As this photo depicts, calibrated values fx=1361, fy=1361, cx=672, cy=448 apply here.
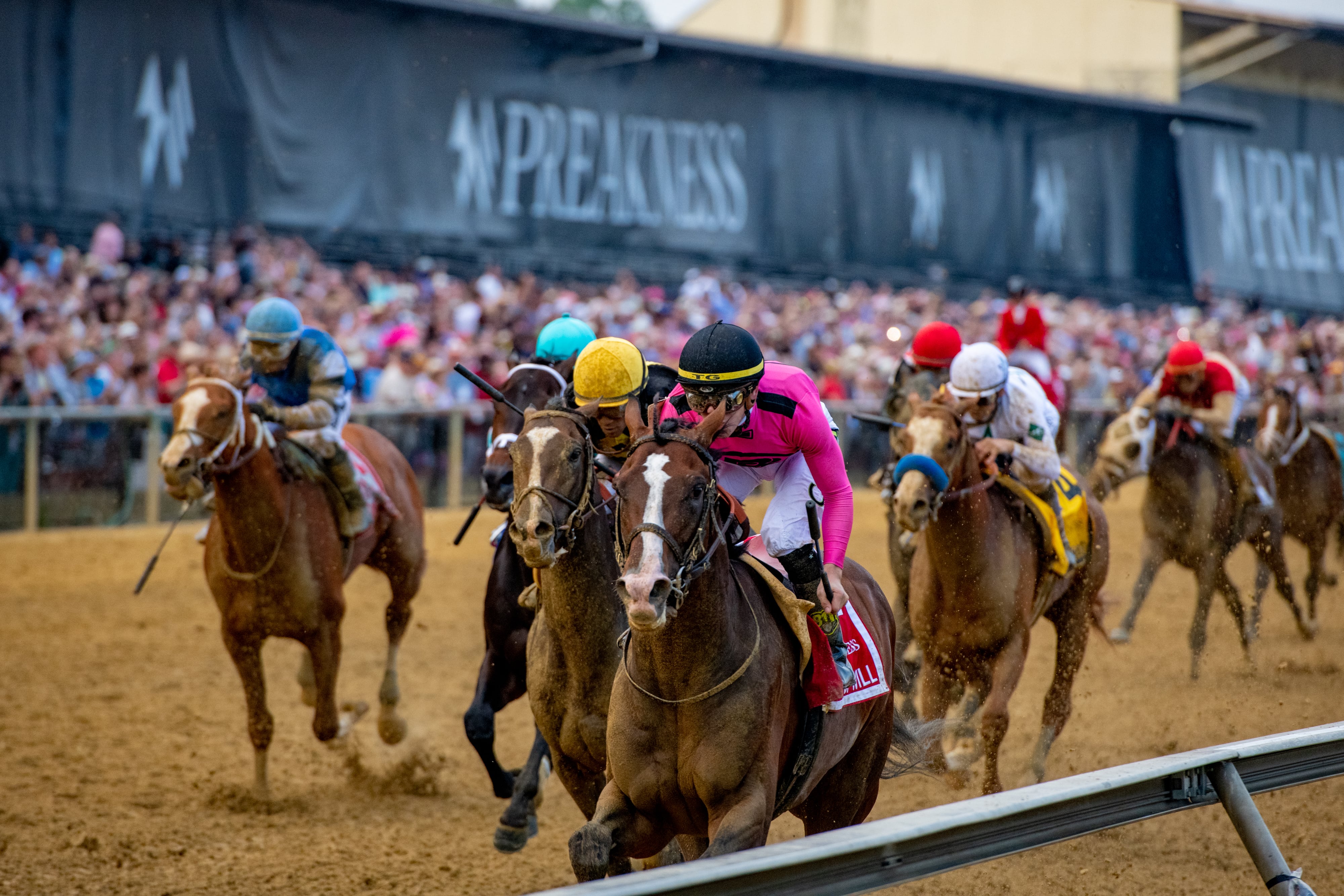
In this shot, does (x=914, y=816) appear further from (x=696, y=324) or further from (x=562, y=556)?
(x=696, y=324)

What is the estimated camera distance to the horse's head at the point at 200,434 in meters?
6.23

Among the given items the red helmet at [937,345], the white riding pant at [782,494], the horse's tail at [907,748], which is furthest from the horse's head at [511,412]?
the red helmet at [937,345]

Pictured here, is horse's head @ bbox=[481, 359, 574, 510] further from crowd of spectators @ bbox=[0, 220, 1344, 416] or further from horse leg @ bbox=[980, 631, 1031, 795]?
crowd of spectators @ bbox=[0, 220, 1344, 416]

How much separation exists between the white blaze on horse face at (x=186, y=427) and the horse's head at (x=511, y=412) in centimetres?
147

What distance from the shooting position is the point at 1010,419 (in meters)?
6.77

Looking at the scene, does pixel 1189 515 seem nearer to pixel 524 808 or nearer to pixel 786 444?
pixel 524 808

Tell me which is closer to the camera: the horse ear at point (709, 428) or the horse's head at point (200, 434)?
the horse ear at point (709, 428)

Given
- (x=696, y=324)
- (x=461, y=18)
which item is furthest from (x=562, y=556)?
(x=461, y=18)

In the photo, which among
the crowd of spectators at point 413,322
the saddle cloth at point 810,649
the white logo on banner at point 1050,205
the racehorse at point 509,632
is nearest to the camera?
the saddle cloth at point 810,649

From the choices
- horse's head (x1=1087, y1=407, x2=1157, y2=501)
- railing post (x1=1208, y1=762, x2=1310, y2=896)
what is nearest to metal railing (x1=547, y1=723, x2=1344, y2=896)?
railing post (x1=1208, y1=762, x2=1310, y2=896)

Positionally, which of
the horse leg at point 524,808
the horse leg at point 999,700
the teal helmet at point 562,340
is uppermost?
the teal helmet at point 562,340

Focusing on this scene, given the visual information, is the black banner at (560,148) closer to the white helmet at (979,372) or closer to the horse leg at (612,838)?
the white helmet at (979,372)

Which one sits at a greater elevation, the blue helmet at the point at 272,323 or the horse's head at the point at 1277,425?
the blue helmet at the point at 272,323

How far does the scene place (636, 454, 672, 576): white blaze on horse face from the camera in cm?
351
